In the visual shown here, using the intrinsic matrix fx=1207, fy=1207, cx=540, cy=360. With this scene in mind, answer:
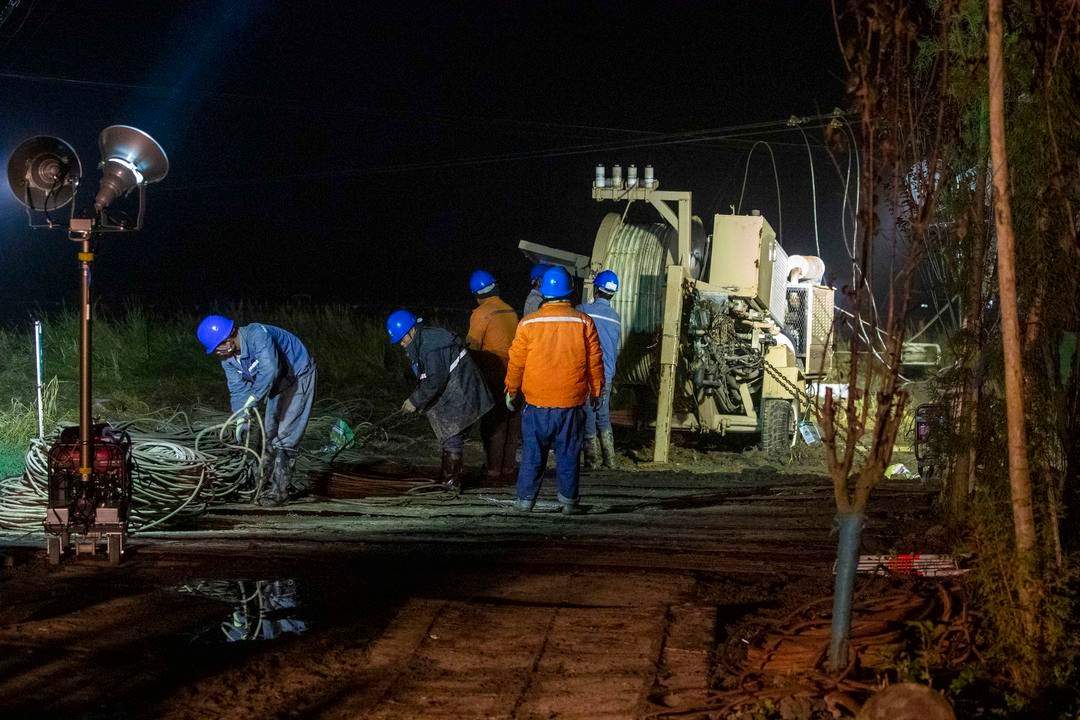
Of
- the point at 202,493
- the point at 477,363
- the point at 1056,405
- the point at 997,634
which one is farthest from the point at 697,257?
the point at 997,634

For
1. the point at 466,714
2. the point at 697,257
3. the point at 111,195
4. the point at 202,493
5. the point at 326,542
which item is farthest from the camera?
the point at 697,257

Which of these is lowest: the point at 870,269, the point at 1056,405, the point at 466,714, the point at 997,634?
the point at 466,714

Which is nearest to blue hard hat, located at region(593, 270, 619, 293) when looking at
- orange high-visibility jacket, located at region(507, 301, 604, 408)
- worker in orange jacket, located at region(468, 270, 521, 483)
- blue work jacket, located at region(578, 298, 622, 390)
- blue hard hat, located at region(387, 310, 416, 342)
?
blue work jacket, located at region(578, 298, 622, 390)

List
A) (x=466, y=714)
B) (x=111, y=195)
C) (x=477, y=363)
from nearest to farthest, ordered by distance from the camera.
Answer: (x=466, y=714), (x=111, y=195), (x=477, y=363)

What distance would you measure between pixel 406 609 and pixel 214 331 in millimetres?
3919

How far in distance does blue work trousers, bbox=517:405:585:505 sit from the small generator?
322 cm

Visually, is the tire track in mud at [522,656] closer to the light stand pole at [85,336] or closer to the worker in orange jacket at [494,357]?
the light stand pole at [85,336]

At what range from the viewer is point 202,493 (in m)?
9.82

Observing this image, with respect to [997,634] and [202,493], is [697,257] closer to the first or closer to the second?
[202,493]

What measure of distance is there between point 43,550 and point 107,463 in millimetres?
896

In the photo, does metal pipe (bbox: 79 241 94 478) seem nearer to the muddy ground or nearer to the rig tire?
the muddy ground

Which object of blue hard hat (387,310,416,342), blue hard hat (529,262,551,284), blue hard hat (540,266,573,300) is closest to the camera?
blue hard hat (540,266,573,300)

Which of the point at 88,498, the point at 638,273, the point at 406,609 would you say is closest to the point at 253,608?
the point at 406,609

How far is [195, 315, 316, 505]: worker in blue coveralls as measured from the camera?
978 cm
